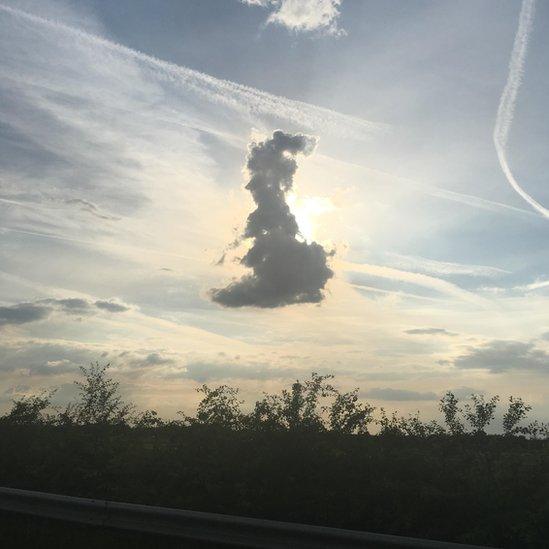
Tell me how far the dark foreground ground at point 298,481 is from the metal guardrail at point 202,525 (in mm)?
260

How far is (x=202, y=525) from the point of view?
23.6 feet

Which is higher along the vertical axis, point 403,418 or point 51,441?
point 403,418

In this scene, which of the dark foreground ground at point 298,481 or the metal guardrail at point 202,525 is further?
the dark foreground ground at point 298,481

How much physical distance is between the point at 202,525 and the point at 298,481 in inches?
166

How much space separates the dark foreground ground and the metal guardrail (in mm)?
260

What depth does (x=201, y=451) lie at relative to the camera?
1273 centimetres

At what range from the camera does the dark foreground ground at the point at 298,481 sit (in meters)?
9.10

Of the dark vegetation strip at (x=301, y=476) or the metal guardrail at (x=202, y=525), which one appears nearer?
the metal guardrail at (x=202, y=525)

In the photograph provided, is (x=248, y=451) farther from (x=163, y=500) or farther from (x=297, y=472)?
(x=163, y=500)

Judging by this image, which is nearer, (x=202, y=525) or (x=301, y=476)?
(x=202, y=525)

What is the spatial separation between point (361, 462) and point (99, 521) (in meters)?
5.93

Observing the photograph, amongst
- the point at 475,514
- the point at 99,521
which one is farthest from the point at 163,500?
the point at 475,514

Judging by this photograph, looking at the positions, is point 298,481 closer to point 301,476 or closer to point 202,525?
point 301,476

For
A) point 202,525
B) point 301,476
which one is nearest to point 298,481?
point 301,476
